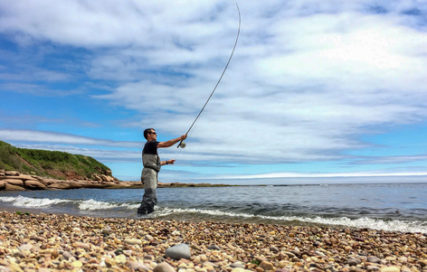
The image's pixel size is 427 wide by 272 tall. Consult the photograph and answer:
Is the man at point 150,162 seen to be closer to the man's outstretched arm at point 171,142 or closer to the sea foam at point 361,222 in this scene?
the man's outstretched arm at point 171,142

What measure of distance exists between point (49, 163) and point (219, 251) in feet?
326

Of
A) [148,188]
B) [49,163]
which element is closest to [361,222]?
[148,188]

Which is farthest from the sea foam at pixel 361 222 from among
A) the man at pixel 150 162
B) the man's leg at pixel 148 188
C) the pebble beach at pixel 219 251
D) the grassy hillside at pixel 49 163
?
the grassy hillside at pixel 49 163

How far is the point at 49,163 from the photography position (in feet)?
305

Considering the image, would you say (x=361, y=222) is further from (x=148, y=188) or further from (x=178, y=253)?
(x=178, y=253)

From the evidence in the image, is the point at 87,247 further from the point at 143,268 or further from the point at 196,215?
the point at 196,215

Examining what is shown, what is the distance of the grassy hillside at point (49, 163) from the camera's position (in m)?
77.2

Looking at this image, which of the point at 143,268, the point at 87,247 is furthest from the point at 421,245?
the point at 87,247

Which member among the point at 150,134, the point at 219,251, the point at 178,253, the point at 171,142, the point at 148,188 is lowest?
the point at 219,251

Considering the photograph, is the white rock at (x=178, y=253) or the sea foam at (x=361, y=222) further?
the sea foam at (x=361, y=222)

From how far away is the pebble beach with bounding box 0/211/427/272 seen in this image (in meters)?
5.15

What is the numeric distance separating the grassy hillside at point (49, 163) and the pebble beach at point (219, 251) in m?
78.8

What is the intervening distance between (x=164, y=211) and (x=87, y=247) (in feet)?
39.0

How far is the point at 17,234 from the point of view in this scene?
7.44 meters
